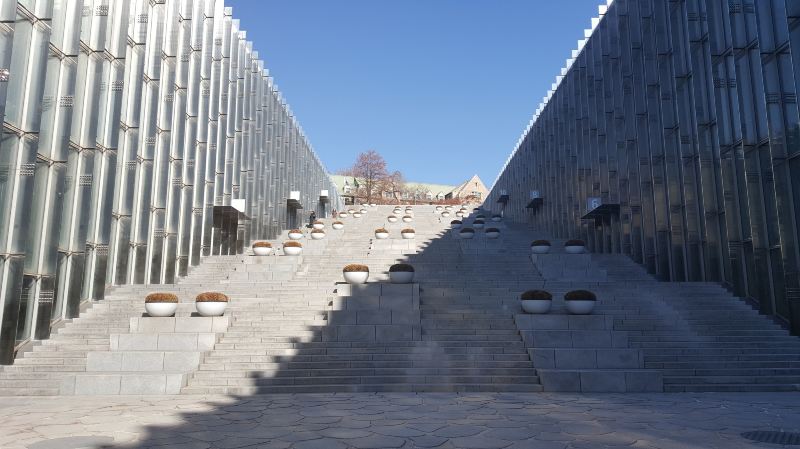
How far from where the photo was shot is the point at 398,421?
1123cm

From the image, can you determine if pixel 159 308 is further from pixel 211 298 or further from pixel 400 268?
pixel 400 268

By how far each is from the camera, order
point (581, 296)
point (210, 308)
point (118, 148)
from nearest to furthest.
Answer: point (581, 296)
point (210, 308)
point (118, 148)

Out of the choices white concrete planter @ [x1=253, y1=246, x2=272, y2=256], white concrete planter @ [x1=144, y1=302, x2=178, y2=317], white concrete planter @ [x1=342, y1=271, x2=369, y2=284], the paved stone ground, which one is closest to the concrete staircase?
white concrete planter @ [x1=144, y1=302, x2=178, y2=317]

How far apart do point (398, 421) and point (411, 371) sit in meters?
4.84

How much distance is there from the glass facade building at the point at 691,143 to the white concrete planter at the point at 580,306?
7302 millimetres

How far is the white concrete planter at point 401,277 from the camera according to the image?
2073cm

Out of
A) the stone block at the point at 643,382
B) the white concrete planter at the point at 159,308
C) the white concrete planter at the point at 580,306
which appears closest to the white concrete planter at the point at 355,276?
the white concrete planter at the point at 159,308

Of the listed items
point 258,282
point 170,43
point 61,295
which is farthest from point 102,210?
point 170,43

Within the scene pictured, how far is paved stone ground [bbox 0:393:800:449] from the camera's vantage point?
31.0 ft

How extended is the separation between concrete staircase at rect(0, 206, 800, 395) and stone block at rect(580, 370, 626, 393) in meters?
0.03

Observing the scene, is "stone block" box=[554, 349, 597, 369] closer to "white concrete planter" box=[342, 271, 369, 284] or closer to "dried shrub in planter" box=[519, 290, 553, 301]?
"dried shrub in planter" box=[519, 290, 553, 301]

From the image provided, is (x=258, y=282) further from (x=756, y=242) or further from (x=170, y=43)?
(x=756, y=242)

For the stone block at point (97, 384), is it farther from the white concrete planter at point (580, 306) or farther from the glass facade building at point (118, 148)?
the white concrete planter at point (580, 306)

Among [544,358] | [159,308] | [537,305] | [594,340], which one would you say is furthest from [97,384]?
[594,340]
